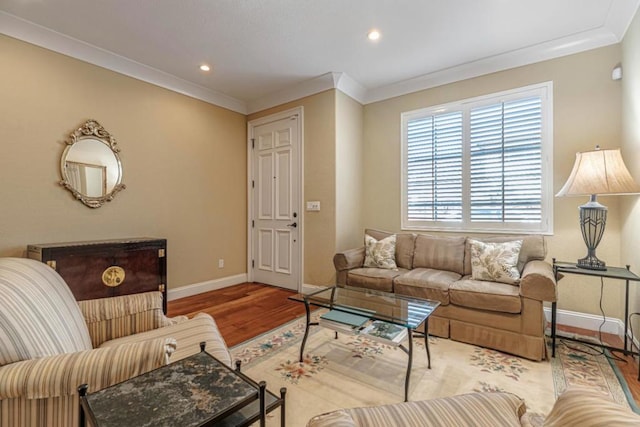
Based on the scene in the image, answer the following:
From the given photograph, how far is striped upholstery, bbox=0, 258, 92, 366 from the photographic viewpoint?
989mm

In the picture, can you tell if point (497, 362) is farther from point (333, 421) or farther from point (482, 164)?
point (482, 164)

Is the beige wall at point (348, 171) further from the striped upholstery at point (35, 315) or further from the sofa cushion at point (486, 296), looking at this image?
the striped upholstery at point (35, 315)

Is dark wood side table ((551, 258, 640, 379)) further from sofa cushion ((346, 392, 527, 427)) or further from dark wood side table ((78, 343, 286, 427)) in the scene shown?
dark wood side table ((78, 343, 286, 427))

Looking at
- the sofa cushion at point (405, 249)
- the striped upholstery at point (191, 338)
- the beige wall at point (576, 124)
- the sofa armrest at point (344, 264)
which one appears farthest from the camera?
the sofa cushion at point (405, 249)

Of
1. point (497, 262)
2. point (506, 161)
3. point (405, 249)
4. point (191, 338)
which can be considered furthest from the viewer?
point (405, 249)

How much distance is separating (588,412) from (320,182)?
321 centimetres

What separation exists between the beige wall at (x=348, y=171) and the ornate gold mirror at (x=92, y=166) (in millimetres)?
2466

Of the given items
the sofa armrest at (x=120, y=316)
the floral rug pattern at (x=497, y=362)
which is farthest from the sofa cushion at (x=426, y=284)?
the sofa armrest at (x=120, y=316)

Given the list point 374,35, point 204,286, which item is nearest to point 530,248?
point 374,35

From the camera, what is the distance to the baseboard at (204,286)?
364cm

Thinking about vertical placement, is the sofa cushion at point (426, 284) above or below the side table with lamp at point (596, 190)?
below

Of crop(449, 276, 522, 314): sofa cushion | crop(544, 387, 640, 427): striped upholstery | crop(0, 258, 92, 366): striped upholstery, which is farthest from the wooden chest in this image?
crop(544, 387, 640, 427): striped upholstery

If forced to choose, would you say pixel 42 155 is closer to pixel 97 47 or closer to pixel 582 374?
pixel 97 47

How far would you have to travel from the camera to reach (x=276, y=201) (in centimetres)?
422
